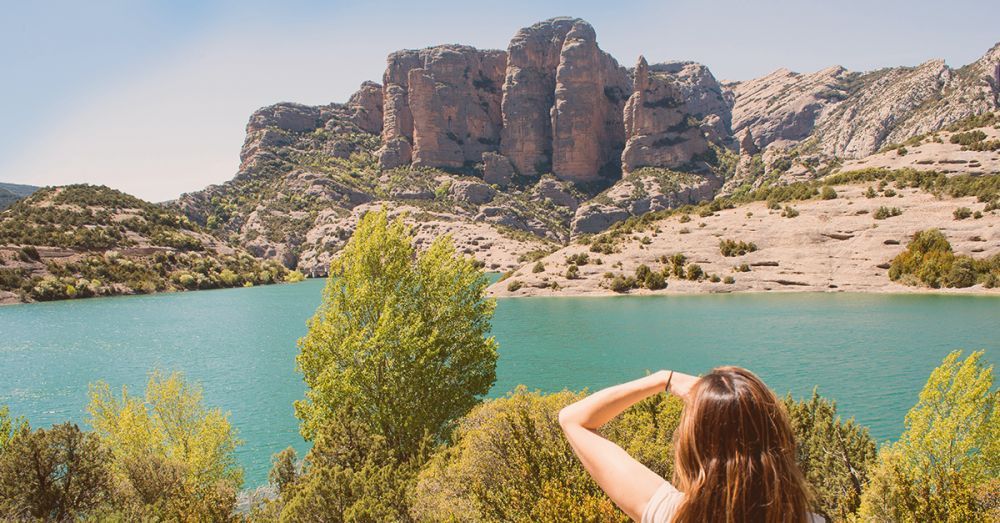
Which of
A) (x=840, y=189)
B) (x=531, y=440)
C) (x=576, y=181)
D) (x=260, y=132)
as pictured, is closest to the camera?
(x=531, y=440)

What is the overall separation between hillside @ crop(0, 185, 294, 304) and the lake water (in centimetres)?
2859

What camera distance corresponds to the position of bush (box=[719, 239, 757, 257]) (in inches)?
3002

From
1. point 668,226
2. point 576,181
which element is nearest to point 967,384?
point 668,226

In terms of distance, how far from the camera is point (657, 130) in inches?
6550

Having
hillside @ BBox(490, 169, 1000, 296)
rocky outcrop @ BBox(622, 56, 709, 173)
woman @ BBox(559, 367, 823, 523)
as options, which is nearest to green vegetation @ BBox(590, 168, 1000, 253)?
hillside @ BBox(490, 169, 1000, 296)

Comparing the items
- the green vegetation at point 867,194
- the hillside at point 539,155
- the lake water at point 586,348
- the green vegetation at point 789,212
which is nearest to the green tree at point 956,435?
the lake water at point 586,348

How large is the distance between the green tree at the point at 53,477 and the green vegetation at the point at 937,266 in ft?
247

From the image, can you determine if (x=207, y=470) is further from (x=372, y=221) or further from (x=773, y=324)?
(x=773, y=324)

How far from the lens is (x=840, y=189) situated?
83.0 metres

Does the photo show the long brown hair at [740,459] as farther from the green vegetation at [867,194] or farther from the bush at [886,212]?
the bush at [886,212]

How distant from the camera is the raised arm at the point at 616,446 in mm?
2645

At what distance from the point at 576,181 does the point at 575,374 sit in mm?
149839

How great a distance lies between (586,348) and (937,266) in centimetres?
4645

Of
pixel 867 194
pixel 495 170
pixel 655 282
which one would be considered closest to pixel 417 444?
pixel 655 282
